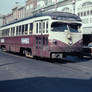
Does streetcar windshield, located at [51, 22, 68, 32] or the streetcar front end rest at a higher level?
streetcar windshield, located at [51, 22, 68, 32]

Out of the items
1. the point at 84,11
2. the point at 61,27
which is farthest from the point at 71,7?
the point at 61,27

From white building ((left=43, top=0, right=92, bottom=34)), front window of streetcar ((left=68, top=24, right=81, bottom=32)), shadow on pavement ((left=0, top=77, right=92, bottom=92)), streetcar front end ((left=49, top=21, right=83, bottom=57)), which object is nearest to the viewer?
shadow on pavement ((left=0, top=77, right=92, bottom=92))

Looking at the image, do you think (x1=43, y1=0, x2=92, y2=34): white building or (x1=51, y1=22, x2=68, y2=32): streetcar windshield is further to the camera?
(x1=43, y1=0, x2=92, y2=34): white building

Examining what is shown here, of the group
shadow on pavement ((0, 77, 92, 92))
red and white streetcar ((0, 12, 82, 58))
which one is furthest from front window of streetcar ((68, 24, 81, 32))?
shadow on pavement ((0, 77, 92, 92))

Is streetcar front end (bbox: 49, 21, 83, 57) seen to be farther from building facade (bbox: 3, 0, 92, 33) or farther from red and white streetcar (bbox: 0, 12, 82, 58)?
building facade (bbox: 3, 0, 92, 33)

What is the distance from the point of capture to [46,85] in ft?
25.9

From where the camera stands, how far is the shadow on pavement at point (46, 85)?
7.25 metres

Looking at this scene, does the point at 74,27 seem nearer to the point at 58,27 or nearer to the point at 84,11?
the point at 58,27

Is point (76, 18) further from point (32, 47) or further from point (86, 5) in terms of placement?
point (86, 5)

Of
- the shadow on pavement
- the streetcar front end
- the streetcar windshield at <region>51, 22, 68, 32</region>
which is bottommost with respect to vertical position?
the shadow on pavement

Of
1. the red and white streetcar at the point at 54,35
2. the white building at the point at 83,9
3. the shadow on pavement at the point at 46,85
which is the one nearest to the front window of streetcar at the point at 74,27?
the red and white streetcar at the point at 54,35

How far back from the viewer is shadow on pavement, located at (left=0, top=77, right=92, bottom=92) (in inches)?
286

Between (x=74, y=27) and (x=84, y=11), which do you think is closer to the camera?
(x=74, y=27)

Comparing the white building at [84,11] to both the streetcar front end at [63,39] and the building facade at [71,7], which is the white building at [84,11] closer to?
the building facade at [71,7]
